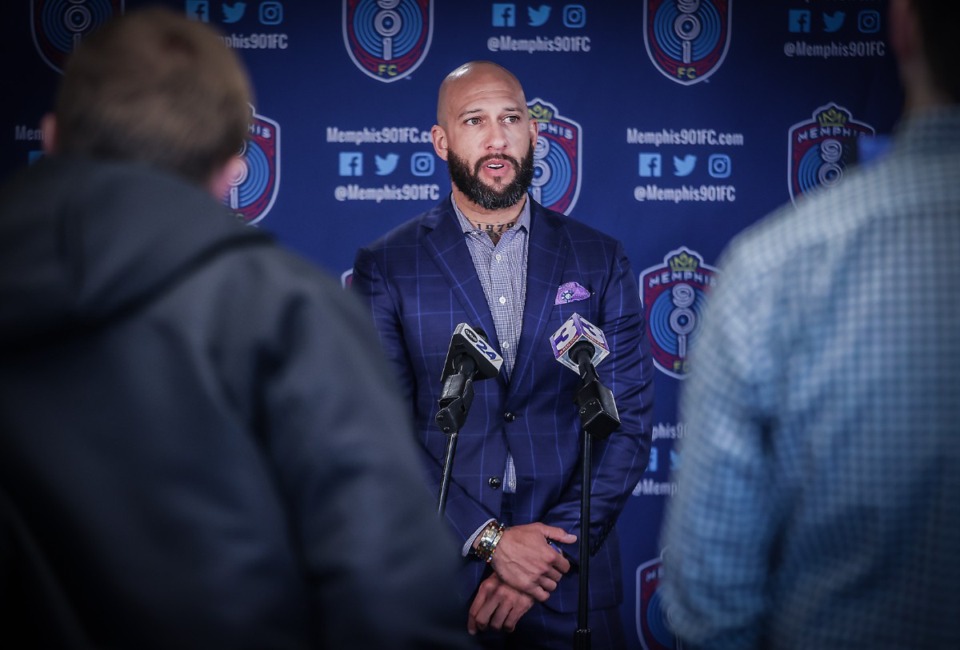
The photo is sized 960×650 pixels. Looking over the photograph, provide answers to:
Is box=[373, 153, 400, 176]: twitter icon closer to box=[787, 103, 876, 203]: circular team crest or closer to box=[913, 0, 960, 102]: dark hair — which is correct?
box=[787, 103, 876, 203]: circular team crest

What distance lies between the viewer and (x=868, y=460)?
104 cm

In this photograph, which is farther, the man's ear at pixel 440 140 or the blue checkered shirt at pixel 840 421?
the man's ear at pixel 440 140

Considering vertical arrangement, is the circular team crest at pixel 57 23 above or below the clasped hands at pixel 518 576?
above

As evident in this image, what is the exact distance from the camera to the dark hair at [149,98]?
38.9 inches

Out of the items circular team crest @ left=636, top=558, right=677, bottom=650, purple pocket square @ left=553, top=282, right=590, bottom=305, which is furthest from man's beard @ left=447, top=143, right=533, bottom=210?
circular team crest @ left=636, top=558, right=677, bottom=650

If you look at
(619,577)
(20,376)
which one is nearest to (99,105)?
(20,376)

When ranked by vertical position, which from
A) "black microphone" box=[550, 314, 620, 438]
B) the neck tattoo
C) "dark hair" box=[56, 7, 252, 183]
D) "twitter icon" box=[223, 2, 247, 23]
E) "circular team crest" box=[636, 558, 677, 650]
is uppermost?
"twitter icon" box=[223, 2, 247, 23]

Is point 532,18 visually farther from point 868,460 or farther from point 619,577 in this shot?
point 868,460

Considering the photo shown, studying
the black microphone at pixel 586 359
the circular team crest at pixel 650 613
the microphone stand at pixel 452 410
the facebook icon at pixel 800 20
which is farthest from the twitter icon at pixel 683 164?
the microphone stand at pixel 452 410

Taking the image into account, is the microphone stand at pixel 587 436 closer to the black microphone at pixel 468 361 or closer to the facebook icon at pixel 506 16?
A: the black microphone at pixel 468 361

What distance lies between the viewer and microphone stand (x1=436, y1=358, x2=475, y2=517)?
179 centimetres

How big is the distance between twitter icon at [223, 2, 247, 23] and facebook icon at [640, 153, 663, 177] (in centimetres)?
158

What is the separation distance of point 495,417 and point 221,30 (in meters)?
1.95

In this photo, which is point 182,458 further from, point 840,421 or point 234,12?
point 234,12
